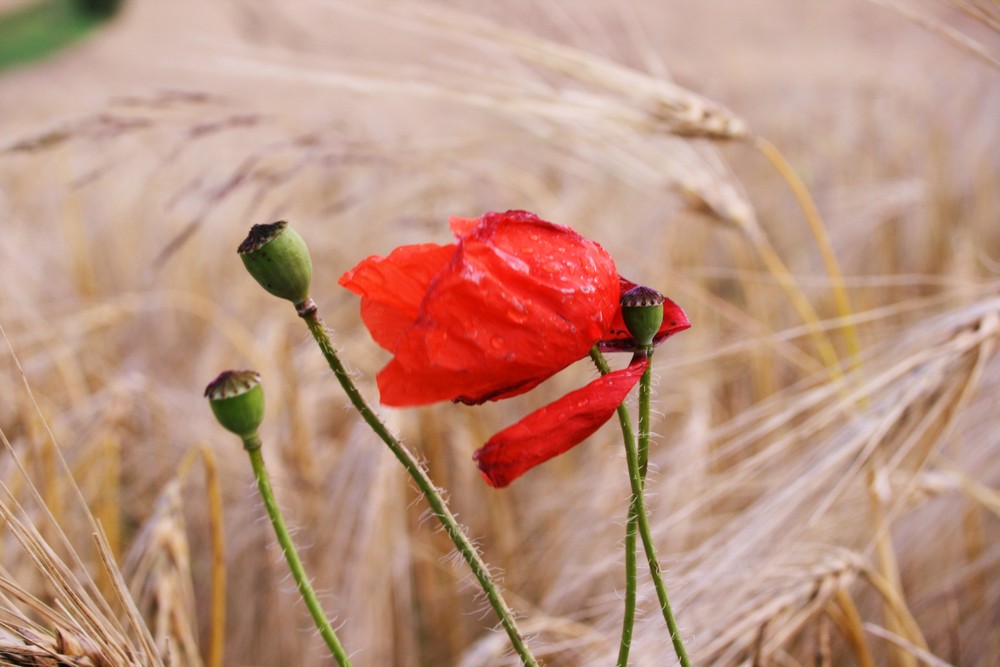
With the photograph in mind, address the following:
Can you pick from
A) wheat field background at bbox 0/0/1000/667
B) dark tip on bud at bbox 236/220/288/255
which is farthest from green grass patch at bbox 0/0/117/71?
dark tip on bud at bbox 236/220/288/255

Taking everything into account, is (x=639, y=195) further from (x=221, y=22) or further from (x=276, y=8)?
(x=221, y=22)

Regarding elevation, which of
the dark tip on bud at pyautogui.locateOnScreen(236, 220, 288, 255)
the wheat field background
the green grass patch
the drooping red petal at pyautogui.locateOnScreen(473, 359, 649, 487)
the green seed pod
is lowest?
the green grass patch

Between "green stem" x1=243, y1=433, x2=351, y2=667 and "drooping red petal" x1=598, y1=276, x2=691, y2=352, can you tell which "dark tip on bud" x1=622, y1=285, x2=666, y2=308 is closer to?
"drooping red petal" x1=598, y1=276, x2=691, y2=352

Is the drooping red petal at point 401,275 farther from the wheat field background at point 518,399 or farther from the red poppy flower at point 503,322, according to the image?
the wheat field background at point 518,399

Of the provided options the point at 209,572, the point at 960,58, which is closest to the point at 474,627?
the point at 209,572

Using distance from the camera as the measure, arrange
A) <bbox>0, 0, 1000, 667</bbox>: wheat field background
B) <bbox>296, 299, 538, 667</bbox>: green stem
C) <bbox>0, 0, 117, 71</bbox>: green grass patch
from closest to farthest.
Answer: <bbox>296, 299, 538, 667</bbox>: green stem, <bbox>0, 0, 1000, 667</bbox>: wheat field background, <bbox>0, 0, 117, 71</bbox>: green grass patch

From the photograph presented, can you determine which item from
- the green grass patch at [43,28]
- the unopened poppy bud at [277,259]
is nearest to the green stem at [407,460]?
the unopened poppy bud at [277,259]
